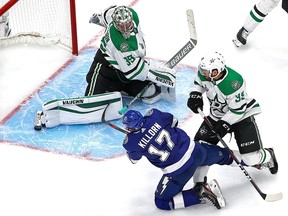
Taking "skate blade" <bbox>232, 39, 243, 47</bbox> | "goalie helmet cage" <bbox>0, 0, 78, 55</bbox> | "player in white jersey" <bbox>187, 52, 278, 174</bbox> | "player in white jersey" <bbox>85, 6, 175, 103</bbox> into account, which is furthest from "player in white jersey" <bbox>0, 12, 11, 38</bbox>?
"player in white jersey" <bbox>187, 52, 278, 174</bbox>

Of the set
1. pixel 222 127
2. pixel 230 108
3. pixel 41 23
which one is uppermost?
pixel 230 108

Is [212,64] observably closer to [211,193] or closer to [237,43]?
[211,193]

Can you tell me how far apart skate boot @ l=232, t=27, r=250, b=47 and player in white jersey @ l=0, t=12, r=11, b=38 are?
5.46ft

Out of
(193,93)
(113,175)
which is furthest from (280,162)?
Result: (113,175)

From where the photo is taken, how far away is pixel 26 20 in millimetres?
5645

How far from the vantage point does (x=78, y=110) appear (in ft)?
15.7

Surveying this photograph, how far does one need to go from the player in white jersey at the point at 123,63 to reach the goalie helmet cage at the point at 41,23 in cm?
57

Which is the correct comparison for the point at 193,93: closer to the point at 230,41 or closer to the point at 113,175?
the point at 113,175

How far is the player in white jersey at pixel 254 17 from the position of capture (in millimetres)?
5395

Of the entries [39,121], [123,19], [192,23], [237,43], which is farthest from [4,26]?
[237,43]

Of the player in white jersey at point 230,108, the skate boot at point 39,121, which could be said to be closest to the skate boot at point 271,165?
the player in white jersey at point 230,108

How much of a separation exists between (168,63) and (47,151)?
3.42ft

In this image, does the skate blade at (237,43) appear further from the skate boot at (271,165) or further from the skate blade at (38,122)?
the skate blade at (38,122)

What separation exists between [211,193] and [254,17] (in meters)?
1.83
